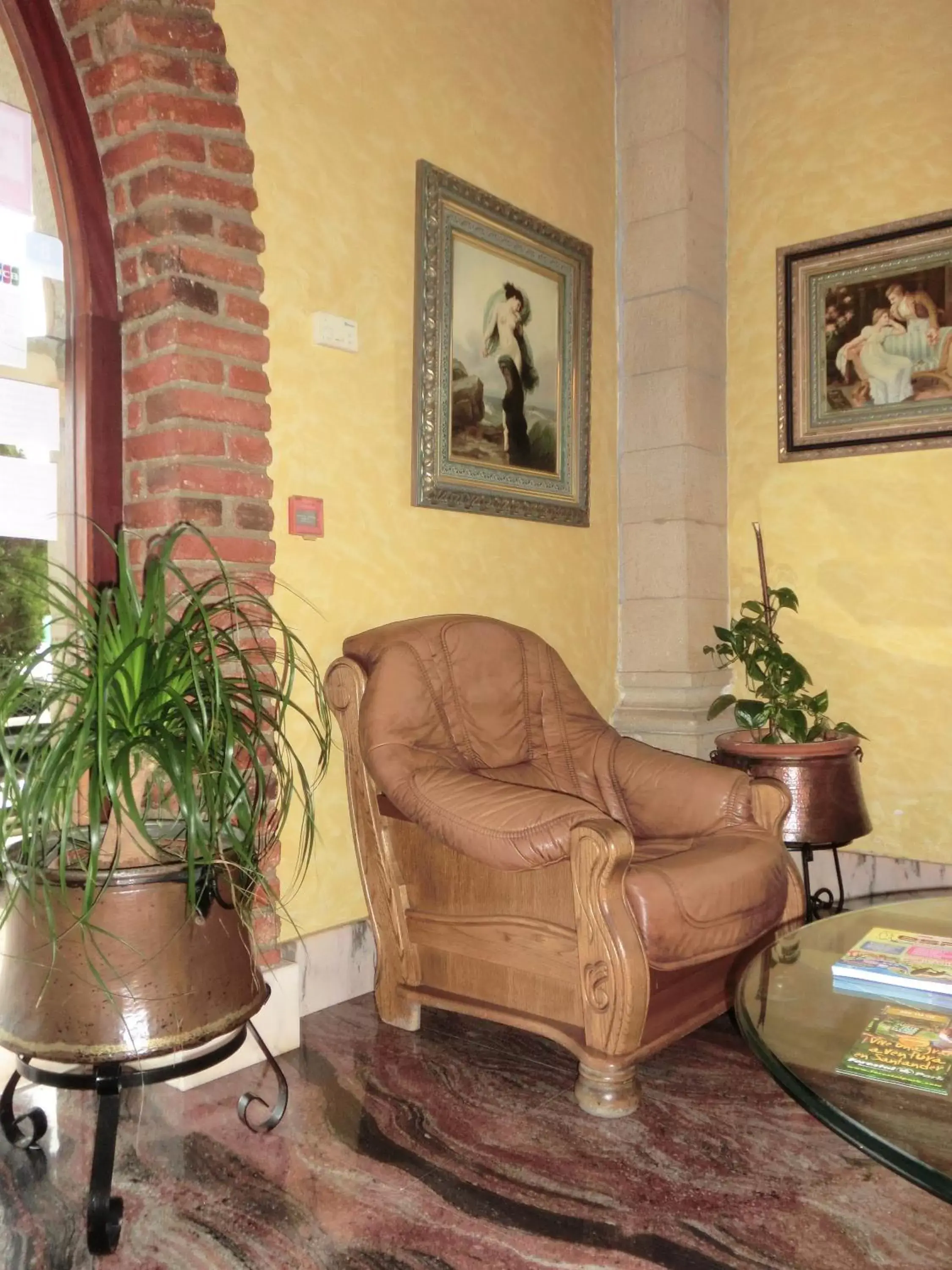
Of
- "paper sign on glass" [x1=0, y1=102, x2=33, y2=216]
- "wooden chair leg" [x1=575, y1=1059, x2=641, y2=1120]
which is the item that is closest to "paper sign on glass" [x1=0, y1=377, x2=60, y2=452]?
"paper sign on glass" [x1=0, y1=102, x2=33, y2=216]

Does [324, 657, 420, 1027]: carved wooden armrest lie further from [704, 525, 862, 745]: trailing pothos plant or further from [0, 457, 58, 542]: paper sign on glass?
[704, 525, 862, 745]: trailing pothos plant

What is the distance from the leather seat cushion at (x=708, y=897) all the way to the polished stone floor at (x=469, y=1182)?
332mm

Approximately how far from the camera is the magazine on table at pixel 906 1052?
1336 millimetres

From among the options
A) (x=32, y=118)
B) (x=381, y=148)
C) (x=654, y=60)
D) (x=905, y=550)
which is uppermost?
(x=654, y=60)

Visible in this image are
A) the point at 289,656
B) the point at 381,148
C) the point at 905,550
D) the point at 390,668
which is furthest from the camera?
the point at 905,550

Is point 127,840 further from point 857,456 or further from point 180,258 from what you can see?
point 857,456

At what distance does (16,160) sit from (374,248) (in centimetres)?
96

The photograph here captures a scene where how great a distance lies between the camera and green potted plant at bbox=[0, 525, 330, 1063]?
5.42 ft

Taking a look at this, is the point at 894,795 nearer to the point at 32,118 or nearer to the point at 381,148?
the point at 381,148

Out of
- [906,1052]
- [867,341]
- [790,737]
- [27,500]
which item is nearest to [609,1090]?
[906,1052]

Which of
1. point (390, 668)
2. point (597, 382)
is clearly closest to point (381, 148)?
point (597, 382)

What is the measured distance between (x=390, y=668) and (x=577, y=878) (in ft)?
2.39

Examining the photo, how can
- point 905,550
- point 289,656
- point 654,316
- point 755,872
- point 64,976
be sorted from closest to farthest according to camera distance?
point 64,976 → point 289,656 → point 755,872 → point 905,550 → point 654,316

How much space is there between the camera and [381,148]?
293cm
